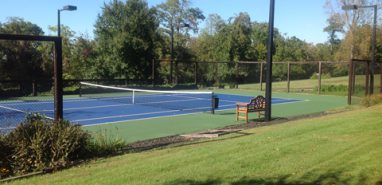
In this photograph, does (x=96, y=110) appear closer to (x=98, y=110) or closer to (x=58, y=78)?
(x=98, y=110)

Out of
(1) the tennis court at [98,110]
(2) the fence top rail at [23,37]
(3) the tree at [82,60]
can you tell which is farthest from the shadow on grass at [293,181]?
(3) the tree at [82,60]

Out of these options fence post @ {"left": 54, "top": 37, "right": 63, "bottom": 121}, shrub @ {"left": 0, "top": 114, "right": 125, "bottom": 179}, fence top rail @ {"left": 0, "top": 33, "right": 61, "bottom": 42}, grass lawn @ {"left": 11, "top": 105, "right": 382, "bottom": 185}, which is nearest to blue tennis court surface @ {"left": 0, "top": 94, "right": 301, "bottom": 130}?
fence post @ {"left": 54, "top": 37, "right": 63, "bottom": 121}

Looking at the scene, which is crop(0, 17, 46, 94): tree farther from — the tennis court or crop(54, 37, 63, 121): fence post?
crop(54, 37, 63, 121): fence post

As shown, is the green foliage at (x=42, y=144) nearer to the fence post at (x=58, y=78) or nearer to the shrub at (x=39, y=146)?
the shrub at (x=39, y=146)

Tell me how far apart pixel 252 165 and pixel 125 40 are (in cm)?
3166

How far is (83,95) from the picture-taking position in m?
29.6

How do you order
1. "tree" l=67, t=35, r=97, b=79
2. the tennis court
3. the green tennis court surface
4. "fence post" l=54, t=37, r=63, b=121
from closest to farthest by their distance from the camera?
"fence post" l=54, t=37, r=63, b=121 < the green tennis court surface < the tennis court < "tree" l=67, t=35, r=97, b=79

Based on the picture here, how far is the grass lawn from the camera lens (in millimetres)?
6516

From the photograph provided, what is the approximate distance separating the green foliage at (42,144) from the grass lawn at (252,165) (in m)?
0.47

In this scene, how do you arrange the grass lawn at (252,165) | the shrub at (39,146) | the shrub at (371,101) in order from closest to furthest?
the grass lawn at (252,165) → the shrub at (39,146) → the shrub at (371,101)

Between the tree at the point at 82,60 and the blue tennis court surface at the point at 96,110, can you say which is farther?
the tree at the point at 82,60

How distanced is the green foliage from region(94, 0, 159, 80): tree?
2969 cm

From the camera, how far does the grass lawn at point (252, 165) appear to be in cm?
652

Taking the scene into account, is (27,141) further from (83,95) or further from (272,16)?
(83,95)
